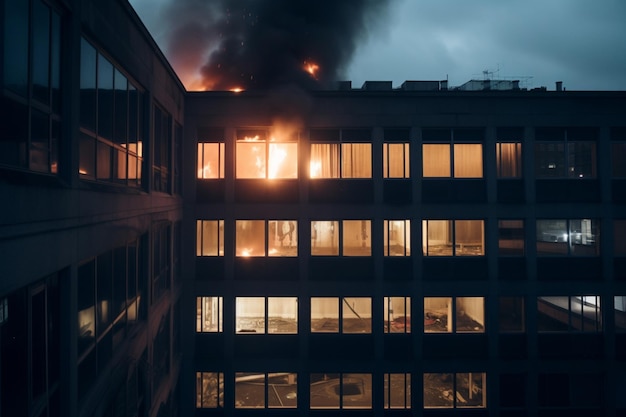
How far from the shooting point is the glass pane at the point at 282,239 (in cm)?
1568

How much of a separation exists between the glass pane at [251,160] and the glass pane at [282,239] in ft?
7.18

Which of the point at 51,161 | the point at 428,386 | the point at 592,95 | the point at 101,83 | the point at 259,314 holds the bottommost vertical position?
the point at 428,386

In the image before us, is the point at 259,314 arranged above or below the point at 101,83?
below

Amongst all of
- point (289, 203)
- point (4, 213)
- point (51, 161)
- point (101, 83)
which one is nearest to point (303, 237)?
point (289, 203)

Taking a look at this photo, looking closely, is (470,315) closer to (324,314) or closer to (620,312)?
(324,314)

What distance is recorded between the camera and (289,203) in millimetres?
15664

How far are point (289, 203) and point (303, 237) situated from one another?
1.47m

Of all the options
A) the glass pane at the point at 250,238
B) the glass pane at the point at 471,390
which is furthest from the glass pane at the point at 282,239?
the glass pane at the point at 471,390

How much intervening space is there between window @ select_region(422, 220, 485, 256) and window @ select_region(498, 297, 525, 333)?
221cm

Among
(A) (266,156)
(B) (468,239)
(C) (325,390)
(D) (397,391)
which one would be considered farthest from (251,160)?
(D) (397,391)

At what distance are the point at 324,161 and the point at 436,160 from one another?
452 cm

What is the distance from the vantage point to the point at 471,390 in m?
15.6

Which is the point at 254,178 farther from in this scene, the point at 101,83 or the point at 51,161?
the point at 51,161

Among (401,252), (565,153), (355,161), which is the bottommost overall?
(401,252)
